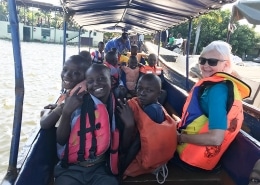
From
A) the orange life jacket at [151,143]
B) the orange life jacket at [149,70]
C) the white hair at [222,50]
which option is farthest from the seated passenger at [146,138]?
the orange life jacket at [149,70]

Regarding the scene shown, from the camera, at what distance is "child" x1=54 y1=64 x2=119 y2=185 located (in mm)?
1794

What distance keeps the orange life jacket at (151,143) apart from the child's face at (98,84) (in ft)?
1.03

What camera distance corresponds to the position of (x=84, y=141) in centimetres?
181

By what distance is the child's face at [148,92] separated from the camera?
2.26 meters

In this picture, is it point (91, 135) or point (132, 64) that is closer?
point (91, 135)

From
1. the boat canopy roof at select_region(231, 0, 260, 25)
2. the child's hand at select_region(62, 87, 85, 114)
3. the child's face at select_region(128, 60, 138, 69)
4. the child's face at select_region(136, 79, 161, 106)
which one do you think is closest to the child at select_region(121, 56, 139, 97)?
the child's face at select_region(128, 60, 138, 69)

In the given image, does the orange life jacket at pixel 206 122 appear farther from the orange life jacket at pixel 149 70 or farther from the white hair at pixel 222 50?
the orange life jacket at pixel 149 70

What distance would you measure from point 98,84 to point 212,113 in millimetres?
804

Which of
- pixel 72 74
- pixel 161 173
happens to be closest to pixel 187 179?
pixel 161 173

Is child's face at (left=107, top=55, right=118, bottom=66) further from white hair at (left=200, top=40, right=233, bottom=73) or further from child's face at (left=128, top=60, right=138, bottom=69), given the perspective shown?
white hair at (left=200, top=40, right=233, bottom=73)

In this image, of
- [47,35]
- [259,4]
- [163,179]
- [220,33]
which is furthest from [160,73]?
[47,35]

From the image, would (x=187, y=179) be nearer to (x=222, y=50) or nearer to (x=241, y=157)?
(x=241, y=157)

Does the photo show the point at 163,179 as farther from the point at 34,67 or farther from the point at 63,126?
the point at 34,67

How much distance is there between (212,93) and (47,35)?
35.7m
